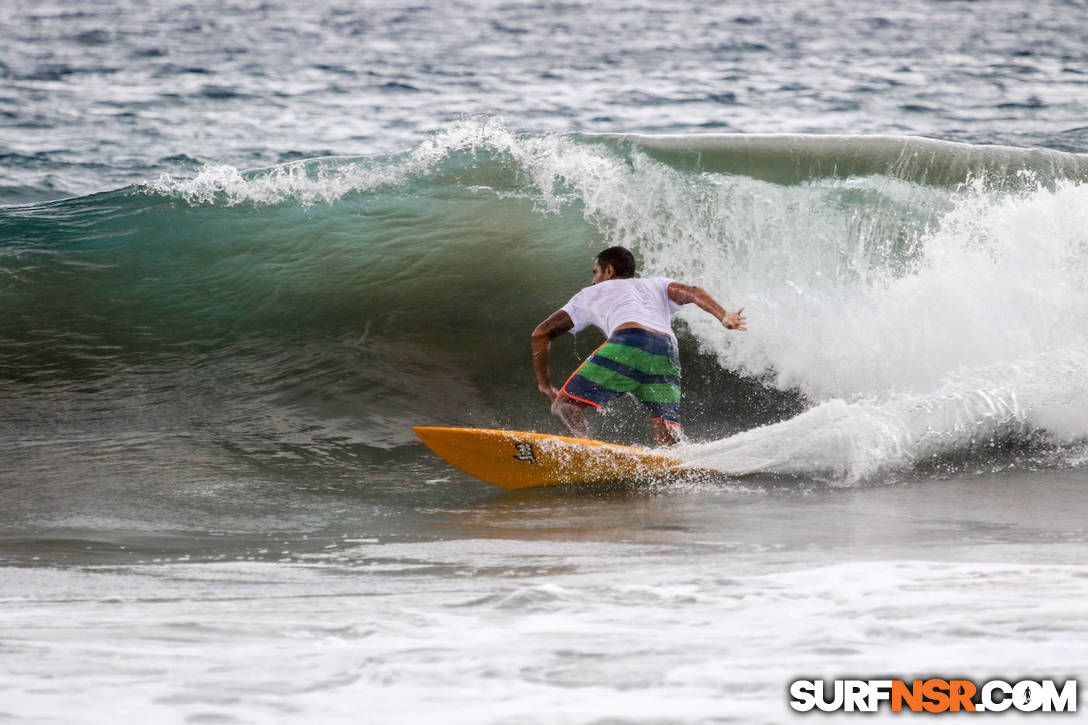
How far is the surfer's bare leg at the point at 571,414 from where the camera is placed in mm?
5723

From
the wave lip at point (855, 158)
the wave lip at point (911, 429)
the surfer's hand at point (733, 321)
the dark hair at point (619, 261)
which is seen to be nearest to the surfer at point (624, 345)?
the dark hair at point (619, 261)

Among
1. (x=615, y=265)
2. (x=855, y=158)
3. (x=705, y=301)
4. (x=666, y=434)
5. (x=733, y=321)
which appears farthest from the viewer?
(x=855, y=158)

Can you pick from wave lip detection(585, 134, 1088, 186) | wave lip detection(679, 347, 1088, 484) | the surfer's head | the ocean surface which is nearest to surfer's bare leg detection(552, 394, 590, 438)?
the ocean surface

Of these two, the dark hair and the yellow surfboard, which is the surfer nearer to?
the dark hair

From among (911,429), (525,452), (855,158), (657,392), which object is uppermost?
(855,158)

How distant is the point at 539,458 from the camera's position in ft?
17.7

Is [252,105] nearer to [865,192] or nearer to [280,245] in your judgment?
[280,245]

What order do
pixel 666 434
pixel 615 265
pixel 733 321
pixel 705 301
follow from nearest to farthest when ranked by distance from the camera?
pixel 733 321 < pixel 705 301 < pixel 666 434 < pixel 615 265

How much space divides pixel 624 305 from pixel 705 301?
1.42 feet

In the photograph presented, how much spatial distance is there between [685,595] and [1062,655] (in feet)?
3.51

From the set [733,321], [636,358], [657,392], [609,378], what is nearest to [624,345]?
[636,358]

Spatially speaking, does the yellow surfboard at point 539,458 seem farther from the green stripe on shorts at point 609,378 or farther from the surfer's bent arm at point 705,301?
the surfer's bent arm at point 705,301

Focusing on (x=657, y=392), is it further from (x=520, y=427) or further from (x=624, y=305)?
(x=520, y=427)

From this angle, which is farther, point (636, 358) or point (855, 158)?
point (855, 158)
